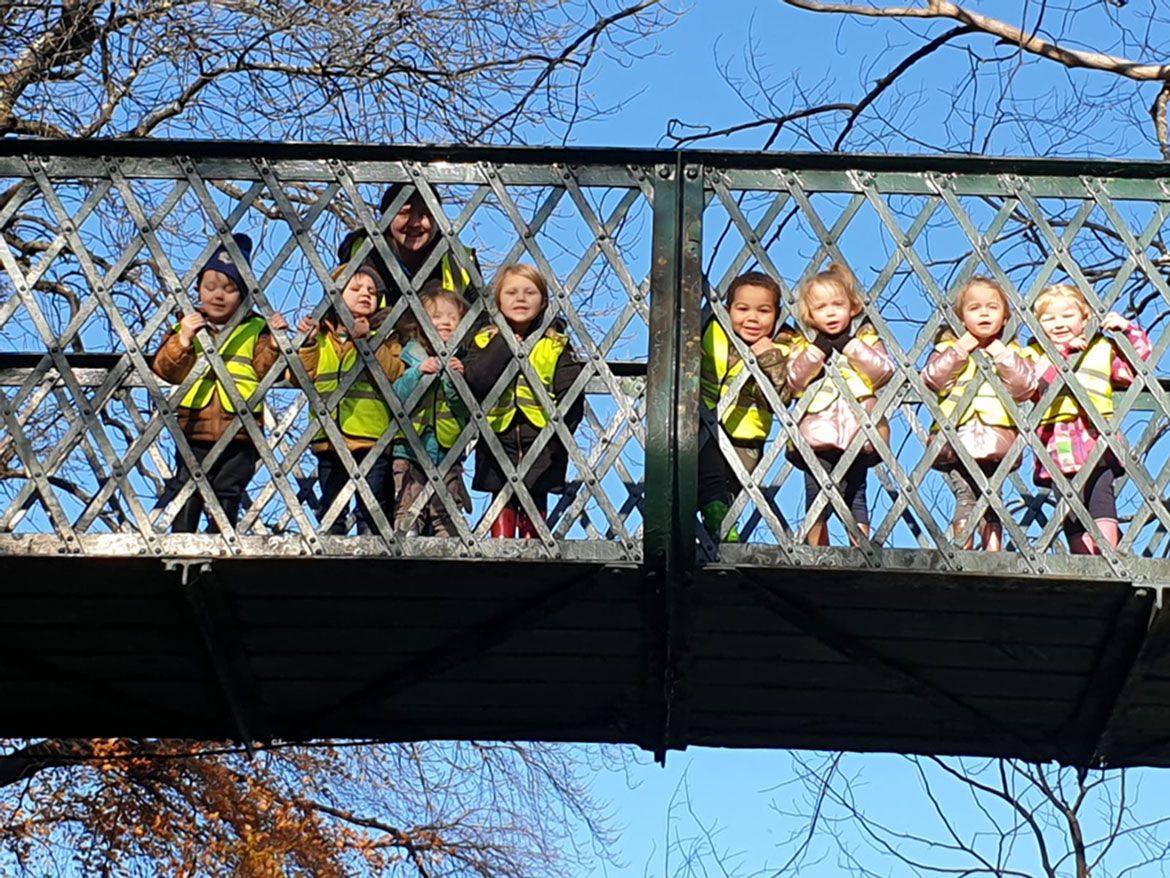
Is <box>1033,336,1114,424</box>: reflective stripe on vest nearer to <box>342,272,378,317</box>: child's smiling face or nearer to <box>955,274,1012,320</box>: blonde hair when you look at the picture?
<box>955,274,1012,320</box>: blonde hair

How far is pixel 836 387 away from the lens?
8.00m

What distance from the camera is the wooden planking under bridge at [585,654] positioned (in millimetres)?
7816

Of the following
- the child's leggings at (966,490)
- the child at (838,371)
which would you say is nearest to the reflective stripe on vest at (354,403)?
the child at (838,371)

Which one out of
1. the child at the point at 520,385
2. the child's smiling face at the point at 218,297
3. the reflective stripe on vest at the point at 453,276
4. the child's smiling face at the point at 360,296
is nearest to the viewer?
the child at the point at 520,385

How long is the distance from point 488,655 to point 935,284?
249 cm

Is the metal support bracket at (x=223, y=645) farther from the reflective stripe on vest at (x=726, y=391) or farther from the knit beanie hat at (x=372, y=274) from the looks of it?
the reflective stripe on vest at (x=726, y=391)

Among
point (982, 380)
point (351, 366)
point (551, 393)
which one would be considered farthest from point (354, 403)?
point (982, 380)

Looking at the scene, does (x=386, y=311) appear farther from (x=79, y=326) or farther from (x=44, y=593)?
(x=44, y=593)

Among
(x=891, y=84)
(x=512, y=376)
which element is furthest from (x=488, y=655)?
(x=891, y=84)

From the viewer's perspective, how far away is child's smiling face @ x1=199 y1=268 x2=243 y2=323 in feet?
27.4

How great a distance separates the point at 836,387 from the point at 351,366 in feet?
6.40

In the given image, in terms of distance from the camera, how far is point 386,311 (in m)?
8.24

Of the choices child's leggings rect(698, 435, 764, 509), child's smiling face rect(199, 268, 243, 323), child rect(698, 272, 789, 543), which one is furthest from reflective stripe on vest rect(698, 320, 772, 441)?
child's smiling face rect(199, 268, 243, 323)

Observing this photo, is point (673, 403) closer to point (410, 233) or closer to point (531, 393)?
point (531, 393)
